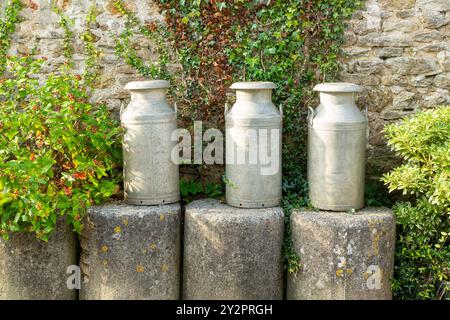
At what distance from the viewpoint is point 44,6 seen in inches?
177

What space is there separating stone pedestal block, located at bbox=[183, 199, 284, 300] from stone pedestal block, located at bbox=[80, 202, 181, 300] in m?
0.17

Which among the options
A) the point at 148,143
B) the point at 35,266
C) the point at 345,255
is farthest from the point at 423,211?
the point at 35,266

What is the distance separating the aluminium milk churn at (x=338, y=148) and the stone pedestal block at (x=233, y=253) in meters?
0.41

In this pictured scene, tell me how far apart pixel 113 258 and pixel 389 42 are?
8.59 ft

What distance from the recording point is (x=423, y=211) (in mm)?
3887

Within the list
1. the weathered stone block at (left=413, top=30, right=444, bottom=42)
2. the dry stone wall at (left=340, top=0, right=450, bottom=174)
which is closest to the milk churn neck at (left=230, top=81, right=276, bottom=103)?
the dry stone wall at (left=340, top=0, right=450, bottom=174)

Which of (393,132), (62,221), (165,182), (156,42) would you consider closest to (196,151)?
(165,182)

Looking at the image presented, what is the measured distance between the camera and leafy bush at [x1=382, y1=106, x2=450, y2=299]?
→ 150 inches

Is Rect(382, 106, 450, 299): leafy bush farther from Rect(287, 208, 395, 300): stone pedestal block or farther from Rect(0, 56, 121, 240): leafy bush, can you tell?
Rect(0, 56, 121, 240): leafy bush

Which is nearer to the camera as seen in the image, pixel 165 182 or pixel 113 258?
pixel 113 258

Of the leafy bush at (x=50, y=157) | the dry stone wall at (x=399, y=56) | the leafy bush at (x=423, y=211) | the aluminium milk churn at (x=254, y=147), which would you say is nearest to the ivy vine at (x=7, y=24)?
the leafy bush at (x=50, y=157)

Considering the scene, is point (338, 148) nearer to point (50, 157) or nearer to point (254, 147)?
point (254, 147)

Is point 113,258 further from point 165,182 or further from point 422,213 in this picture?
point 422,213

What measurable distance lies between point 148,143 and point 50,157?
26.5 inches
